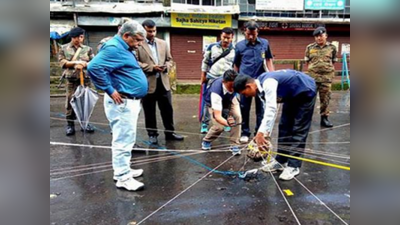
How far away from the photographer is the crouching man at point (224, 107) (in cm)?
377

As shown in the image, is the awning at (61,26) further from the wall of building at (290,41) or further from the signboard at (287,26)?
the wall of building at (290,41)

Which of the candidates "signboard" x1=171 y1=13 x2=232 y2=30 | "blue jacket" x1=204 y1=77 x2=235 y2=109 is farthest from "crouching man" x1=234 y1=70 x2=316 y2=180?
"signboard" x1=171 y1=13 x2=232 y2=30

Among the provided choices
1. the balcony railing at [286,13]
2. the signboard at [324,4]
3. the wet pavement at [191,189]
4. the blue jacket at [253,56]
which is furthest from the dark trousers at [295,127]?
the signboard at [324,4]

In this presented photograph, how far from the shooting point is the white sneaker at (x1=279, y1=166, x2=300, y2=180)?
143 inches

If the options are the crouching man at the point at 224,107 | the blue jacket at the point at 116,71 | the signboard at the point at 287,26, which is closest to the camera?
the blue jacket at the point at 116,71

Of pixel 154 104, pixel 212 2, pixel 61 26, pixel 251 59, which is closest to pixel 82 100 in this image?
pixel 154 104

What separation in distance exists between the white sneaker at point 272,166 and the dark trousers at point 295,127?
0.06 metres

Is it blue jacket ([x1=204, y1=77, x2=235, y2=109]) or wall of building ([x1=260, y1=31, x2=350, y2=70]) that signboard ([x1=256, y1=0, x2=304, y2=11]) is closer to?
wall of building ([x1=260, y1=31, x2=350, y2=70])

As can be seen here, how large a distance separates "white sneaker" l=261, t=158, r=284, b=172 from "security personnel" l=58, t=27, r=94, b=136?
3418 millimetres

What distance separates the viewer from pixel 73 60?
17.8ft

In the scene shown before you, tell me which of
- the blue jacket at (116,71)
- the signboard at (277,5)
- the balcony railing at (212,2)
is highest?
the balcony railing at (212,2)

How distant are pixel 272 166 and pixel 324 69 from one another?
3.01 metres

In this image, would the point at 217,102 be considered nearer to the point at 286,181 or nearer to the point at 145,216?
the point at 286,181

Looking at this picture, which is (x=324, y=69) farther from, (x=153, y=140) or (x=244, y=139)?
(x=153, y=140)
